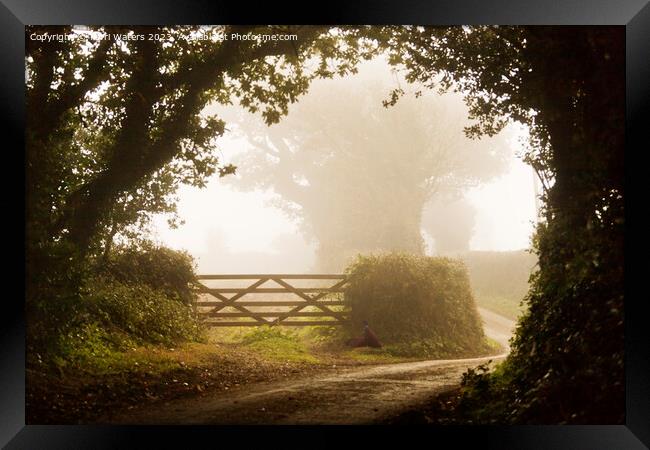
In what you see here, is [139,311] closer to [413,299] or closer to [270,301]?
[270,301]

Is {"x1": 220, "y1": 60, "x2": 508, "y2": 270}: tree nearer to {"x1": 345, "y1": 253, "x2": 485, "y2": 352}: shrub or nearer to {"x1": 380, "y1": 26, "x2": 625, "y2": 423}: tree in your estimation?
{"x1": 345, "y1": 253, "x2": 485, "y2": 352}: shrub

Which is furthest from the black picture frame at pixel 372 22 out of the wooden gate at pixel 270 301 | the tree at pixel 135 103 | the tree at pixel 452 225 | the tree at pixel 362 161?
the tree at pixel 452 225

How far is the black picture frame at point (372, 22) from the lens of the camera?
19.6 ft

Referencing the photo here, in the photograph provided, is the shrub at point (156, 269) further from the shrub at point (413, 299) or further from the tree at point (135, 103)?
the shrub at point (413, 299)

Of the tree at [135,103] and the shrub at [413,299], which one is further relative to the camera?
the shrub at [413,299]

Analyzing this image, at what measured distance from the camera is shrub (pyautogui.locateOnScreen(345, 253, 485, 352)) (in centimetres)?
859

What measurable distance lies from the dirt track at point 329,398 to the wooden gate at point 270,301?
151cm

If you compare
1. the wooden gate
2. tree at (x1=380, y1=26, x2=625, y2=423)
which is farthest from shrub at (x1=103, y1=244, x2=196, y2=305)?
tree at (x1=380, y1=26, x2=625, y2=423)

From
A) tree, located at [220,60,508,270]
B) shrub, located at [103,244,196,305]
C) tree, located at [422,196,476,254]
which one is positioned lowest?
shrub, located at [103,244,196,305]

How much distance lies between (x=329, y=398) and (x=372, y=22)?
506 centimetres

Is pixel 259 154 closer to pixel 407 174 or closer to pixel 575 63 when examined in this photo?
pixel 407 174

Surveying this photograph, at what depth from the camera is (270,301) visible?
8469mm

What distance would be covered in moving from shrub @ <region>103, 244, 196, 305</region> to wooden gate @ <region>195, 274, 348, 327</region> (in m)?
0.33

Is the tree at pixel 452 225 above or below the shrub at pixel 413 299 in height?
above
